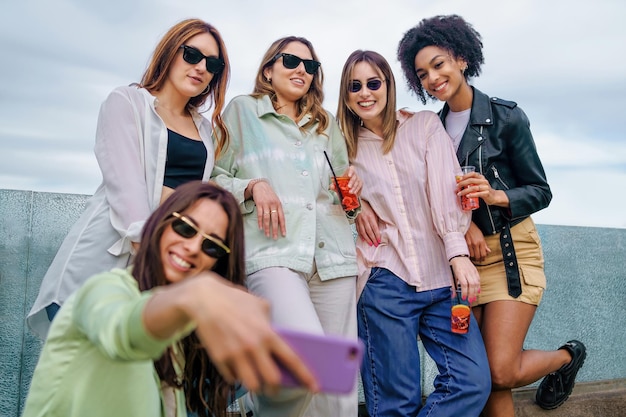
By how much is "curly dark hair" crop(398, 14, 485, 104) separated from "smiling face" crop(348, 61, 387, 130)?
0.42 m

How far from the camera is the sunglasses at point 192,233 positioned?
198cm

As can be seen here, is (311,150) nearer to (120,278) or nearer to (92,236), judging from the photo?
(92,236)

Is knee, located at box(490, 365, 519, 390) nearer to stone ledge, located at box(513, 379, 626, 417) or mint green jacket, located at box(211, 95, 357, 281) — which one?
mint green jacket, located at box(211, 95, 357, 281)

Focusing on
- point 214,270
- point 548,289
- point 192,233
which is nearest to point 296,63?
point 214,270

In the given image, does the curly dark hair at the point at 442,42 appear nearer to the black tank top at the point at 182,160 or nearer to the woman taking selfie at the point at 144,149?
the woman taking selfie at the point at 144,149

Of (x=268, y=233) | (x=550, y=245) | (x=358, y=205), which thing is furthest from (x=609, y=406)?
(x=268, y=233)

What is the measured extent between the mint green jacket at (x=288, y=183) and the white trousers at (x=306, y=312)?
0.20ft

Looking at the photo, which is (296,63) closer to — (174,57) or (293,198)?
(174,57)

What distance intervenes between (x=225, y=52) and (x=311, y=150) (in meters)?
0.64

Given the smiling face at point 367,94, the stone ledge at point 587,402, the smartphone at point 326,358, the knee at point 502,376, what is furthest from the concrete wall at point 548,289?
the smartphone at point 326,358

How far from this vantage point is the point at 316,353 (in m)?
1.11

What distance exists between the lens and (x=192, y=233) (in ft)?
6.52

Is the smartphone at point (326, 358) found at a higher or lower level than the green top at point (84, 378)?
higher

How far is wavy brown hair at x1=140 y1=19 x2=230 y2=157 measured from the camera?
307 cm
